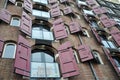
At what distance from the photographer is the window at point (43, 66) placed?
9.55 m

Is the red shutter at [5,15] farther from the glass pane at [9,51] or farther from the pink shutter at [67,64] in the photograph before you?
the pink shutter at [67,64]

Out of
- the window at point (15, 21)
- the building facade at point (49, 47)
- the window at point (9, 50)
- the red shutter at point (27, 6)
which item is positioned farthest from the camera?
the red shutter at point (27, 6)

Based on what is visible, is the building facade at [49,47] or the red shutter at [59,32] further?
the red shutter at [59,32]

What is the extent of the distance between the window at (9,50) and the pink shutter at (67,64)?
293 centimetres

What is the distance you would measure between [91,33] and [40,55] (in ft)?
19.4

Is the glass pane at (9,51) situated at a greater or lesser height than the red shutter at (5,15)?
lesser

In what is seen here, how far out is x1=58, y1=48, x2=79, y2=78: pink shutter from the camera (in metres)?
9.45

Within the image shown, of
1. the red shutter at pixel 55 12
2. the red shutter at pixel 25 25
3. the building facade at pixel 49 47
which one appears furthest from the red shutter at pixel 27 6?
the red shutter at pixel 55 12

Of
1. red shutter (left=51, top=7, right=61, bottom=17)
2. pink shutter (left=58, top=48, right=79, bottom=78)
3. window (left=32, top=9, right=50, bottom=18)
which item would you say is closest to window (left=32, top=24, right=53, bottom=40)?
window (left=32, top=9, right=50, bottom=18)

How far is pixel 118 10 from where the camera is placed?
26.1 m

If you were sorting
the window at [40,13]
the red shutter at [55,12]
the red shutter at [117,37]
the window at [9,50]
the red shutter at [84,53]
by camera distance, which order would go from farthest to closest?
the red shutter at [117,37]
the red shutter at [55,12]
the window at [40,13]
the red shutter at [84,53]
the window at [9,50]

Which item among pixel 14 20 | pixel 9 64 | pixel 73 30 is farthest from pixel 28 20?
pixel 9 64

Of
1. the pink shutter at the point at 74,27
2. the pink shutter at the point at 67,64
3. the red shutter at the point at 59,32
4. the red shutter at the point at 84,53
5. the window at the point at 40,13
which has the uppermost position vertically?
the window at the point at 40,13

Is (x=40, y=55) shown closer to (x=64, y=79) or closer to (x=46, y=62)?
(x=46, y=62)
